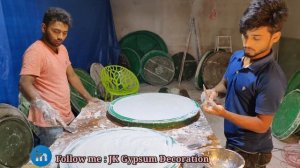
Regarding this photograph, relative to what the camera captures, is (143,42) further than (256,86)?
Yes

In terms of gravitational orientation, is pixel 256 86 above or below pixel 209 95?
above

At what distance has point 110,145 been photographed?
140 cm

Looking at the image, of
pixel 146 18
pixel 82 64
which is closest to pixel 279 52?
pixel 146 18

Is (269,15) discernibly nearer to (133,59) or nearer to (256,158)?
(256,158)

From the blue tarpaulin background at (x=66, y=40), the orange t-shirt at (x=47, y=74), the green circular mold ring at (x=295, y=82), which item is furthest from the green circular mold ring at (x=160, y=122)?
the green circular mold ring at (x=295, y=82)

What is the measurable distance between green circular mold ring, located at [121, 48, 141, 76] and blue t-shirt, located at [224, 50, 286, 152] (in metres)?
4.34

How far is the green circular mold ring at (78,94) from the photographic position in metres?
3.48

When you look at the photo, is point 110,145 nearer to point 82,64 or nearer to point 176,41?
point 82,64

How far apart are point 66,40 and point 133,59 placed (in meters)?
2.49

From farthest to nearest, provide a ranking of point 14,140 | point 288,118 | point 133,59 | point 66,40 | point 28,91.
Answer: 1. point 133,59
2. point 66,40
3. point 288,118
4. point 14,140
5. point 28,91

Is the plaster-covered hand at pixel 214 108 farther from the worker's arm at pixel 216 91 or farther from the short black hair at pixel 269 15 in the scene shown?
the short black hair at pixel 269 15

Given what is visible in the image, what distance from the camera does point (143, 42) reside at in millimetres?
6199

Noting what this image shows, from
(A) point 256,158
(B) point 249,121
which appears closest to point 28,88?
(B) point 249,121

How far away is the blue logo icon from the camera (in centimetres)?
127
